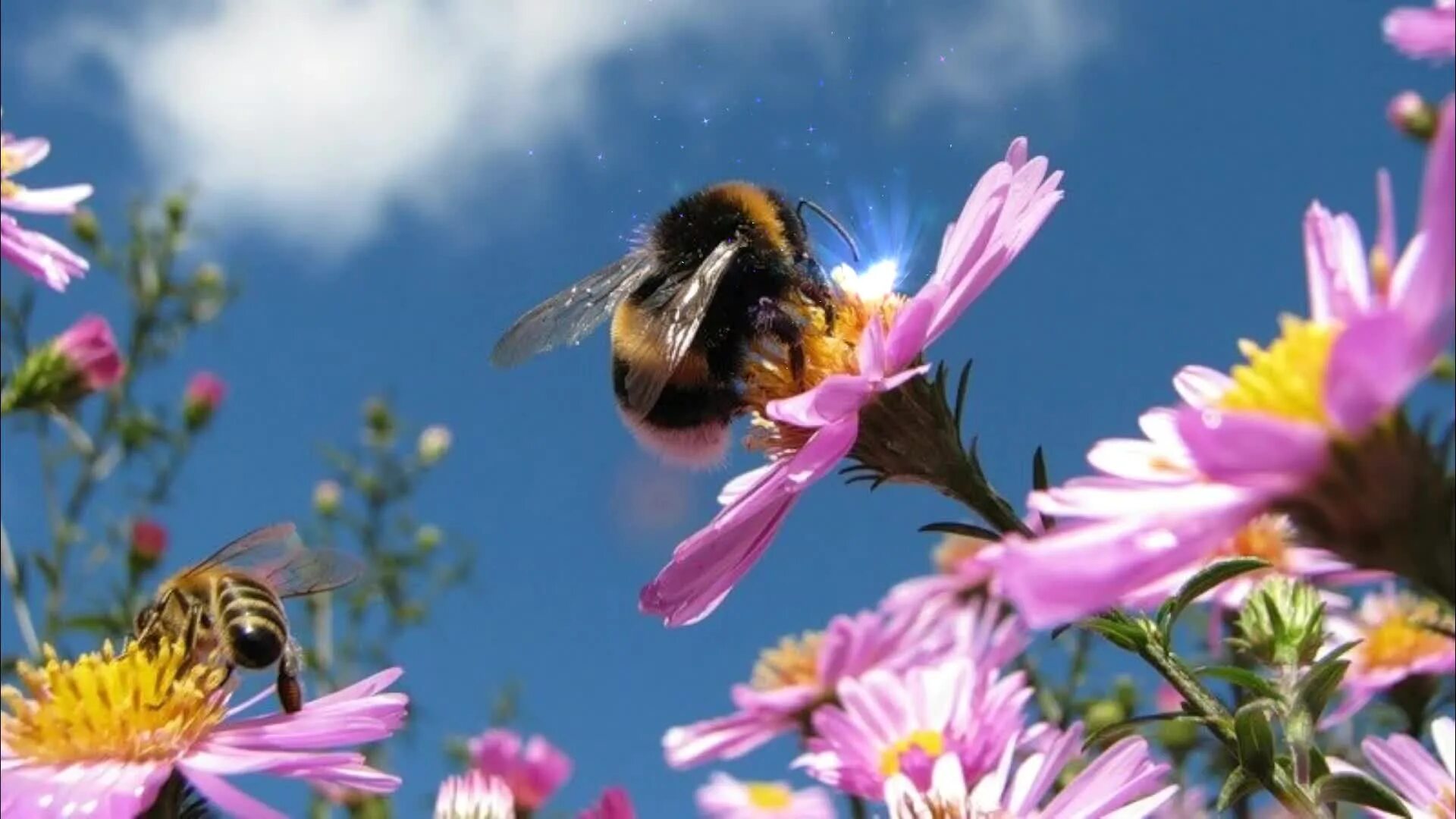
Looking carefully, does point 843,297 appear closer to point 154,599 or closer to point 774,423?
point 774,423

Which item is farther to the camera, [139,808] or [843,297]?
[843,297]

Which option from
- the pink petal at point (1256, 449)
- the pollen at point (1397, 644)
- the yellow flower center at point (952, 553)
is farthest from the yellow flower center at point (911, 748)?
the yellow flower center at point (952, 553)

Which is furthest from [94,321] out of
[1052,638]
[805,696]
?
[1052,638]

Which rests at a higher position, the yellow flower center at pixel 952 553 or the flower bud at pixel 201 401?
the flower bud at pixel 201 401

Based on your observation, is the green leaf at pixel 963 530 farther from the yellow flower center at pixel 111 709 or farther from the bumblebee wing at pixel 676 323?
the yellow flower center at pixel 111 709

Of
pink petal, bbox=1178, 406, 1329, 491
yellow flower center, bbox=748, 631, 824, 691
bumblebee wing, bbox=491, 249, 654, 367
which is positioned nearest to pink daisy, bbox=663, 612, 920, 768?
yellow flower center, bbox=748, 631, 824, 691

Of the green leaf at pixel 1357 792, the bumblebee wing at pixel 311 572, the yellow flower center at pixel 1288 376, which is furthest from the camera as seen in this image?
the bumblebee wing at pixel 311 572

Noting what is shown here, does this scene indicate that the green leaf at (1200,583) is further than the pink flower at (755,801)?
No
